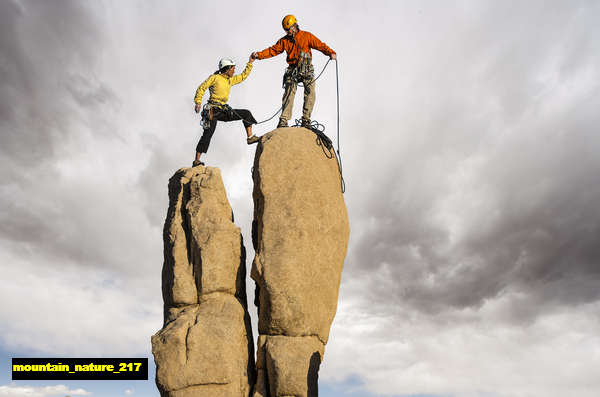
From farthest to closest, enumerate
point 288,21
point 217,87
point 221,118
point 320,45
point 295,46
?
point 221,118
point 217,87
point 320,45
point 295,46
point 288,21

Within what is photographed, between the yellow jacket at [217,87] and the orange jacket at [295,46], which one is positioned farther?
the yellow jacket at [217,87]

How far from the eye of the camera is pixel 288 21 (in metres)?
15.8

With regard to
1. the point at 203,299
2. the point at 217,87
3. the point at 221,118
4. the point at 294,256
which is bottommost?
the point at 203,299

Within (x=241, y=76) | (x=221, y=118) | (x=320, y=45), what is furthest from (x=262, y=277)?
(x=320, y=45)

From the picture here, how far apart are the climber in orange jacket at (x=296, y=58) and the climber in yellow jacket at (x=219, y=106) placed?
116 cm

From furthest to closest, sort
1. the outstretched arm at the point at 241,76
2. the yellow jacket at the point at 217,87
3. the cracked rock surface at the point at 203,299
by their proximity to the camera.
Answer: the outstretched arm at the point at 241,76 < the yellow jacket at the point at 217,87 < the cracked rock surface at the point at 203,299

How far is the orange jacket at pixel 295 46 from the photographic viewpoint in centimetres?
1592

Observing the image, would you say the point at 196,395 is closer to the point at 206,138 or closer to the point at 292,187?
the point at 292,187

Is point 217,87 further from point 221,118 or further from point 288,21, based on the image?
point 288,21

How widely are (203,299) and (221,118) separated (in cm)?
682

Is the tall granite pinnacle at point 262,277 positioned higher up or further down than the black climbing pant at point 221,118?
further down

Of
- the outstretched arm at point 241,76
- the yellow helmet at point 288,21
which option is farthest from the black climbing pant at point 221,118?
Result: the yellow helmet at point 288,21

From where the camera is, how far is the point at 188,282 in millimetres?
13625

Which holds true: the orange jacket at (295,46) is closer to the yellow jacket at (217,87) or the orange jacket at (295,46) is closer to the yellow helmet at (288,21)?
the yellow helmet at (288,21)
